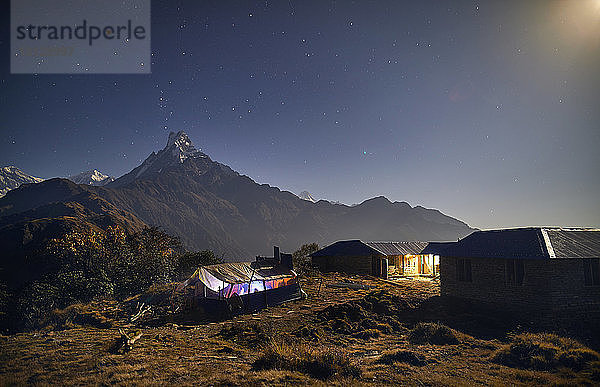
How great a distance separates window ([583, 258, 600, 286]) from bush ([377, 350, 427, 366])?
45.0 feet

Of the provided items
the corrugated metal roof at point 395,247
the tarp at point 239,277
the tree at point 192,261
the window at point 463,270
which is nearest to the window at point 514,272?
the window at point 463,270

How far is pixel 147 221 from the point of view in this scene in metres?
139

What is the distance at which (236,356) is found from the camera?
39.3ft

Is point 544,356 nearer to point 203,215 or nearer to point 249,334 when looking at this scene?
point 249,334

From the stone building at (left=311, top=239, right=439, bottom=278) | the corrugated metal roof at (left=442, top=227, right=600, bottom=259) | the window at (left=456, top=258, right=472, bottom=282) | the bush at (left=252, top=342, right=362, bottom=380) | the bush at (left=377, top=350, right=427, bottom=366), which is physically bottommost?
the stone building at (left=311, top=239, right=439, bottom=278)

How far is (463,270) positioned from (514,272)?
360 cm

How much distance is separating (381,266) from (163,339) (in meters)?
31.6

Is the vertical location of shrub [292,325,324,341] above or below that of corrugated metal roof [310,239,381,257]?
below

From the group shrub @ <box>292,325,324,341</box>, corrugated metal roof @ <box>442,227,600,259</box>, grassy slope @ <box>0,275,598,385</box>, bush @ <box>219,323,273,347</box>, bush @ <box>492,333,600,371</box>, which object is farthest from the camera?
corrugated metal roof @ <box>442,227,600,259</box>

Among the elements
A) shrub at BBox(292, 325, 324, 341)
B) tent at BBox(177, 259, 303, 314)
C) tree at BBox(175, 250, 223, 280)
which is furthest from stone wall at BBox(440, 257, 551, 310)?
tree at BBox(175, 250, 223, 280)

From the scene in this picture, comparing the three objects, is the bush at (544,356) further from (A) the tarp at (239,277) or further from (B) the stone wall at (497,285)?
(A) the tarp at (239,277)

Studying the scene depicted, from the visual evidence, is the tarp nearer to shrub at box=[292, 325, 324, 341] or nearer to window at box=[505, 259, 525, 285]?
shrub at box=[292, 325, 324, 341]

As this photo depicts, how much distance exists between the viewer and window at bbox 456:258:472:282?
21859mm

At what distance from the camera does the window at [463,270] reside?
21.9 metres
